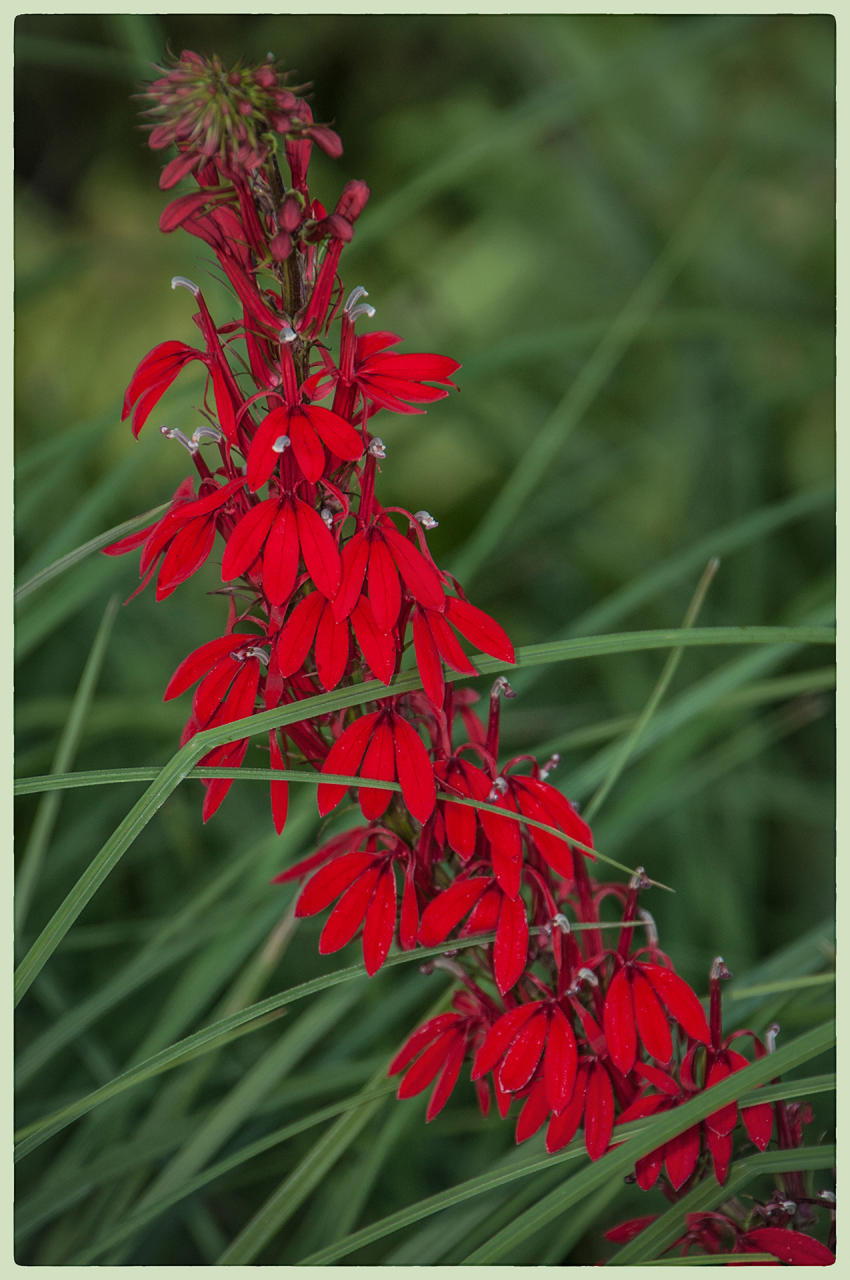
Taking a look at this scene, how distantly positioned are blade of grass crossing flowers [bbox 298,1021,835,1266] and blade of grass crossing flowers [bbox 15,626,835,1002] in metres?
0.16

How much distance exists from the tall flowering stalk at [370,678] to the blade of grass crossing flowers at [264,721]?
0.01 metres

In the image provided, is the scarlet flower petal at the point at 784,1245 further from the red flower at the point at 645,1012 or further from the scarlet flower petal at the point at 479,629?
the scarlet flower petal at the point at 479,629

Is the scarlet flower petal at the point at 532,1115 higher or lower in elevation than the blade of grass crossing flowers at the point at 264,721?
lower

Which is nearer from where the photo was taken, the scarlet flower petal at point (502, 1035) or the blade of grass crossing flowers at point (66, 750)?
the scarlet flower petal at point (502, 1035)

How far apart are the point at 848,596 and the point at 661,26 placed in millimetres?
949

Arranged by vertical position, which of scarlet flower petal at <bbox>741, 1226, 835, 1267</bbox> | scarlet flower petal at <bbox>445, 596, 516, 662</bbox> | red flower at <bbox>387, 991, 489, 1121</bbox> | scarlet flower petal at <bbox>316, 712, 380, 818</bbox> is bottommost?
scarlet flower petal at <bbox>741, 1226, 835, 1267</bbox>

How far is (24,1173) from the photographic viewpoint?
719 mm

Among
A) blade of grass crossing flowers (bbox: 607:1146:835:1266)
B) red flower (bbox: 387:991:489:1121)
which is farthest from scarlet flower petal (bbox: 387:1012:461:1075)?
blade of grass crossing flowers (bbox: 607:1146:835:1266)

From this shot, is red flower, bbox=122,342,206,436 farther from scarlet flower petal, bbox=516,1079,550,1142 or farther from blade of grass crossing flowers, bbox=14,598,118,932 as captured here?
scarlet flower petal, bbox=516,1079,550,1142

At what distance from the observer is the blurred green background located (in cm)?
78

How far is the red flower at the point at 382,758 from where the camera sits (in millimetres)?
387

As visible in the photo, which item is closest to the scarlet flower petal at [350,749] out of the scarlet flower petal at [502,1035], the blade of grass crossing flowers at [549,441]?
the scarlet flower petal at [502,1035]

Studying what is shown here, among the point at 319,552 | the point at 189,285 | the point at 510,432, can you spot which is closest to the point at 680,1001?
the point at 319,552

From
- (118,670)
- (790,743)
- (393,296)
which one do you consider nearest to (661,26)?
(393,296)
